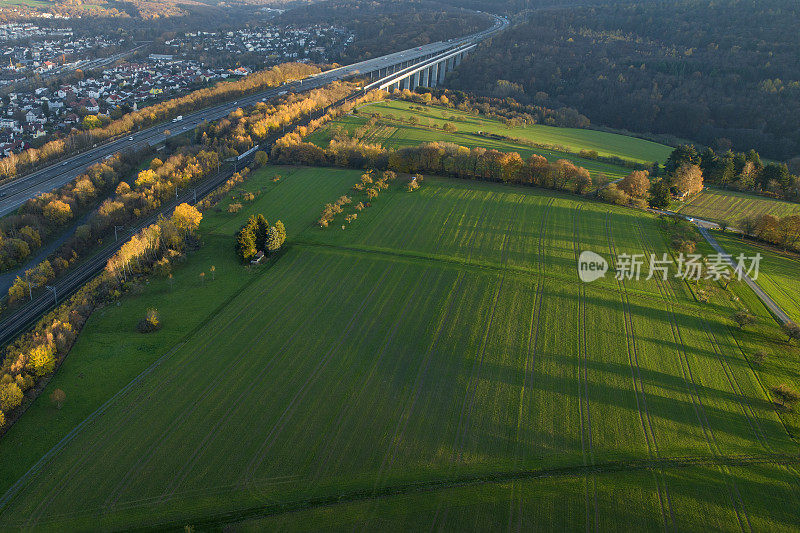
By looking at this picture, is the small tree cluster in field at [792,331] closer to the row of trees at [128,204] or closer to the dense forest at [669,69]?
the dense forest at [669,69]

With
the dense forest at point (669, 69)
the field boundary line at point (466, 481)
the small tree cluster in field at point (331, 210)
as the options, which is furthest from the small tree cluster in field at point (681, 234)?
the dense forest at point (669, 69)

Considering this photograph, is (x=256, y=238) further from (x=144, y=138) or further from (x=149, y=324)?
(x=144, y=138)

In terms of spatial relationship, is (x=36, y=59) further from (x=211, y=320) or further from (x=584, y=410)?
(x=584, y=410)

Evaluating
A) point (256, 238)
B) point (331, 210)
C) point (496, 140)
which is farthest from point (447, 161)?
point (256, 238)

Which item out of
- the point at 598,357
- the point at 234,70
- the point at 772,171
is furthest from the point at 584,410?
the point at 234,70

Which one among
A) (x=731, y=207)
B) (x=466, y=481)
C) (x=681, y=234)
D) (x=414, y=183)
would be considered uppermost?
(x=731, y=207)

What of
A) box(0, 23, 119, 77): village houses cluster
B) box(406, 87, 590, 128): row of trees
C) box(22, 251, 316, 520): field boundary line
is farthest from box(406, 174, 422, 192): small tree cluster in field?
box(0, 23, 119, 77): village houses cluster

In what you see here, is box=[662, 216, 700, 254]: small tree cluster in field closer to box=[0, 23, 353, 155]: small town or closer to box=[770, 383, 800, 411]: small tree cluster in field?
box=[770, 383, 800, 411]: small tree cluster in field
